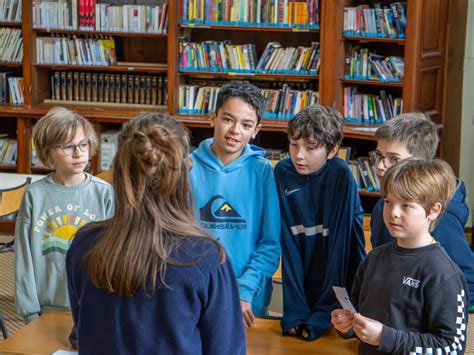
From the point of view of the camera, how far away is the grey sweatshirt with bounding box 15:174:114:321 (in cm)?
254

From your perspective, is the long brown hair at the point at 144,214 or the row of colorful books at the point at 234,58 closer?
the long brown hair at the point at 144,214

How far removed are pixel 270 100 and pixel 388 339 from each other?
4219 mm

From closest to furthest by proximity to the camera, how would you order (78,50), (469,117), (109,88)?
(469,117) < (78,50) < (109,88)

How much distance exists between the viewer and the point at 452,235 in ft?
7.45

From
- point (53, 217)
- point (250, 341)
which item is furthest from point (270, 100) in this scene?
point (250, 341)

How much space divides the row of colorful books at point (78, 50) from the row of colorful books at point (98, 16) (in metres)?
0.13

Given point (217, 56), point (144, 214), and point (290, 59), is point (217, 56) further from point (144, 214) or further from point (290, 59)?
point (144, 214)

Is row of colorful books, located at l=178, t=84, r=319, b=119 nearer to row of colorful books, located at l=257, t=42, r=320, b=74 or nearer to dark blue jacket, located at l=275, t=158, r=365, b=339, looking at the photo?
row of colorful books, located at l=257, t=42, r=320, b=74

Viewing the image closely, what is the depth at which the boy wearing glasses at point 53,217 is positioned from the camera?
2.54 meters

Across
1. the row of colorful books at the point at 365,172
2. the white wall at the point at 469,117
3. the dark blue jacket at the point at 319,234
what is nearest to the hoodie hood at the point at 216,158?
the dark blue jacket at the point at 319,234

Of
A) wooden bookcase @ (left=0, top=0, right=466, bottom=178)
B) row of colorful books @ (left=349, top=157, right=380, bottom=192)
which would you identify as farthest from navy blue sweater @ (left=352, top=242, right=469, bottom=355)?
row of colorful books @ (left=349, top=157, right=380, bottom=192)

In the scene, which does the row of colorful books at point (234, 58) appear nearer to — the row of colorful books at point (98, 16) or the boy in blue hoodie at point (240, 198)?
A: the row of colorful books at point (98, 16)

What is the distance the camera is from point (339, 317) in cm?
202

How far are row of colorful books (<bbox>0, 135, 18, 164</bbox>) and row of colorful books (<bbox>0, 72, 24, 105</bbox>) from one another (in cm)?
31
